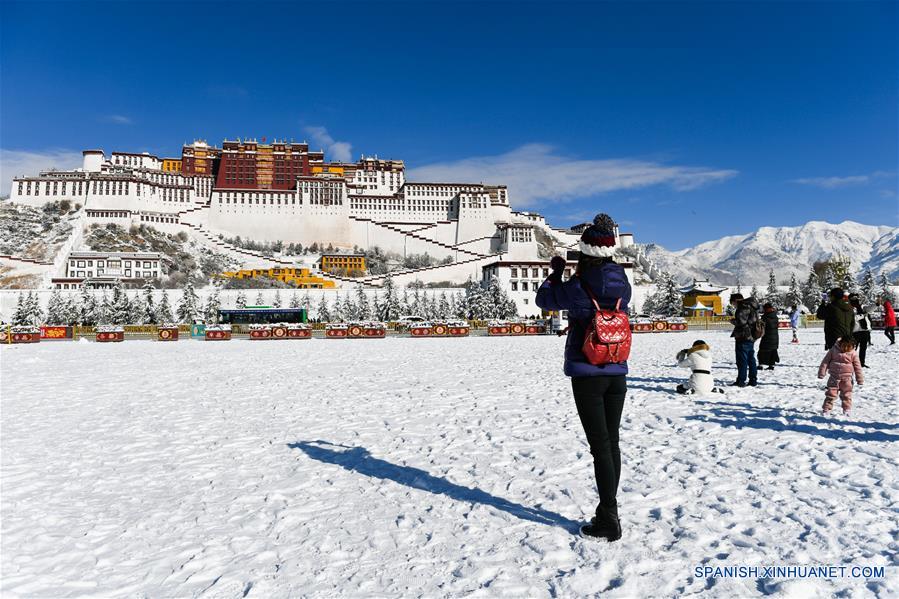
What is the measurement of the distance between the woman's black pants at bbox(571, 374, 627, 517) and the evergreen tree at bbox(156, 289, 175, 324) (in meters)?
69.9

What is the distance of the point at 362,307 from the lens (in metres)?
73.3

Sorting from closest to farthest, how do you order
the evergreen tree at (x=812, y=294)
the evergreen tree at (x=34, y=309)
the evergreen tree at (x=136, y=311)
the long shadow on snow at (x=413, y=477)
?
1. the long shadow on snow at (x=413, y=477)
2. the evergreen tree at (x=136, y=311)
3. the evergreen tree at (x=34, y=309)
4. the evergreen tree at (x=812, y=294)

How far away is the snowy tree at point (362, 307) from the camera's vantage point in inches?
2859

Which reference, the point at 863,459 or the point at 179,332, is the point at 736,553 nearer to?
the point at 863,459

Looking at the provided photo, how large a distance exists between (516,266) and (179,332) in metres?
58.4

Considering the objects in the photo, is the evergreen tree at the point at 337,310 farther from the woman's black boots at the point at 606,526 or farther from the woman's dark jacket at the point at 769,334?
the woman's black boots at the point at 606,526

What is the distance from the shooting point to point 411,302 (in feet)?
262

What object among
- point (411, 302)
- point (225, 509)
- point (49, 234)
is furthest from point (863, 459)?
point (49, 234)

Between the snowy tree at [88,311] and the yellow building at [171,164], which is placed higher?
the yellow building at [171,164]

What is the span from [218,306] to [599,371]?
7205cm

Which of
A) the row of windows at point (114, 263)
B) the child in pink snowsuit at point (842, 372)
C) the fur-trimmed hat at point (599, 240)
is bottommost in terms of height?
the child in pink snowsuit at point (842, 372)

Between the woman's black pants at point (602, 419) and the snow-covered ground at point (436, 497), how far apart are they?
13.7 inches

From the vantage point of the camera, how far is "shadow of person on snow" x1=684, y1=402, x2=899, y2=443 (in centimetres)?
600

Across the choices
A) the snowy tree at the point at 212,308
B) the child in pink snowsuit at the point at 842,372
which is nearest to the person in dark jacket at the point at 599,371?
the child in pink snowsuit at the point at 842,372
